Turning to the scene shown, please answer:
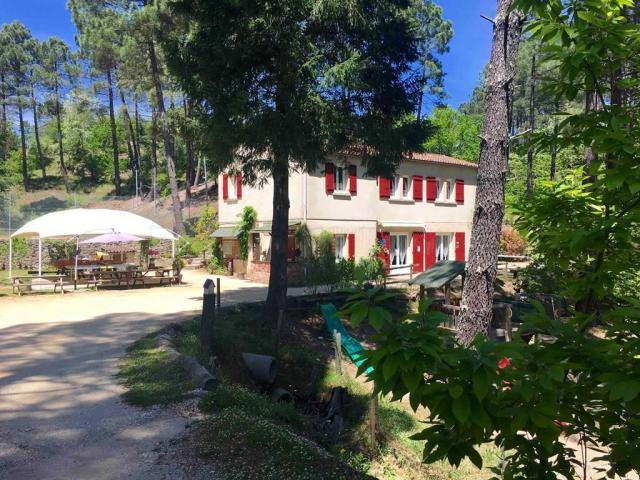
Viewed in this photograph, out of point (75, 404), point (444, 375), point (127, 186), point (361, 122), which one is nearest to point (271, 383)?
point (75, 404)

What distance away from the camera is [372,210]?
23.3 metres

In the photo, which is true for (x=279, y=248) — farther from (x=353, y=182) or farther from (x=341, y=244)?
(x=353, y=182)

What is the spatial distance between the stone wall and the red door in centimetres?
1476

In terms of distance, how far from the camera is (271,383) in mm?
8906

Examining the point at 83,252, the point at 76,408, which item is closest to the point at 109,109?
the point at 83,252

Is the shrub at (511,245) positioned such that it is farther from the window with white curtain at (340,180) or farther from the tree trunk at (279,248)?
the tree trunk at (279,248)

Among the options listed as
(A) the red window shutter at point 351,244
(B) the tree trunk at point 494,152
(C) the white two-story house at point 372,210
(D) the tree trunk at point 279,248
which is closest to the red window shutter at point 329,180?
(C) the white two-story house at point 372,210

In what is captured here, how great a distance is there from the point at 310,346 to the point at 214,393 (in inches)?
248

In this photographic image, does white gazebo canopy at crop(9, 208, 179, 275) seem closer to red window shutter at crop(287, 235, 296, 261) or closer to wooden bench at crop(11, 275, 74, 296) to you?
wooden bench at crop(11, 275, 74, 296)

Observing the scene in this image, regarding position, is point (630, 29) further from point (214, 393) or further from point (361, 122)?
point (361, 122)

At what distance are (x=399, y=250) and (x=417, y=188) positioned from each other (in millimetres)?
3335

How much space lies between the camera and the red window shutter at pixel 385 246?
76.7 ft

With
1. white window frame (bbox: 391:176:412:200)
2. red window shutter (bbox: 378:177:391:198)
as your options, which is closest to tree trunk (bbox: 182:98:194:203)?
red window shutter (bbox: 378:177:391:198)

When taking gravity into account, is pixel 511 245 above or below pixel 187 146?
below
